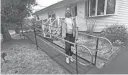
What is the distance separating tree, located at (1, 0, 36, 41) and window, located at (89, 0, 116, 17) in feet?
13.9

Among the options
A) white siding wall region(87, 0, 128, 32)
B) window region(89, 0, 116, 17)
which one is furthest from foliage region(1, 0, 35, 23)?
white siding wall region(87, 0, 128, 32)

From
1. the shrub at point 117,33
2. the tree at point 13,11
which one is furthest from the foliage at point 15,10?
the shrub at point 117,33

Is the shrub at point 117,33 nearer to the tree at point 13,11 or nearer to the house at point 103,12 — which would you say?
the house at point 103,12

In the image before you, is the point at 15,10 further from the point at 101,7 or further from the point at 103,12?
the point at 103,12

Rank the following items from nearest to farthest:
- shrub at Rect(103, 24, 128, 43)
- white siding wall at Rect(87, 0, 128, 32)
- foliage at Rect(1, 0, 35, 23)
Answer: shrub at Rect(103, 24, 128, 43) → foliage at Rect(1, 0, 35, 23) → white siding wall at Rect(87, 0, 128, 32)

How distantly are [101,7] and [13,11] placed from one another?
5548mm

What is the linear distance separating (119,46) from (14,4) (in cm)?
643

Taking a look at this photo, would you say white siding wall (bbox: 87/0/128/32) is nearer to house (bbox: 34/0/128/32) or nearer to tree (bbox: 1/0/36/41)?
house (bbox: 34/0/128/32)

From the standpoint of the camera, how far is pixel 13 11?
502 cm

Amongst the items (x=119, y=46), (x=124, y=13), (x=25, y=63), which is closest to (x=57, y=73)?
(x=25, y=63)

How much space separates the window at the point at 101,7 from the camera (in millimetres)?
5105

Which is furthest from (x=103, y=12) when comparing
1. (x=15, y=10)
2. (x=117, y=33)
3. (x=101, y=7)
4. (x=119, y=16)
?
(x=15, y=10)

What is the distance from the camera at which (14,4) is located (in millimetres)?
5207

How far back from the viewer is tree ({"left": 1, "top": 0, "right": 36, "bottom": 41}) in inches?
195
